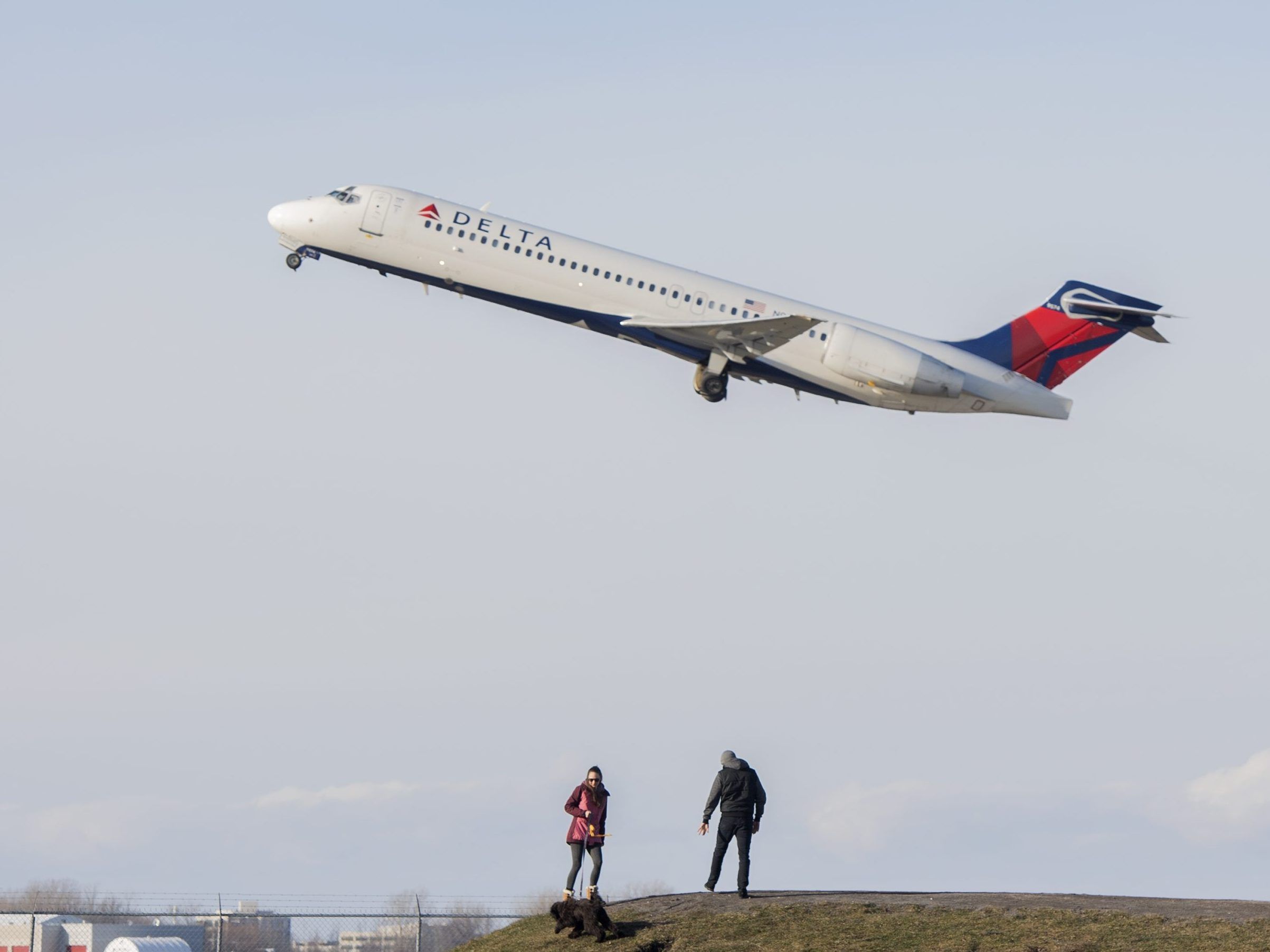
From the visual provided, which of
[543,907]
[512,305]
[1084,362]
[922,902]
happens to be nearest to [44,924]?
[543,907]

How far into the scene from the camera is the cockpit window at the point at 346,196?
157 ft

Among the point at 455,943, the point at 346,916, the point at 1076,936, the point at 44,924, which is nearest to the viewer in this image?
the point at 1076,936

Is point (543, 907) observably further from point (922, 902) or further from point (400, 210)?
point (400, 210)

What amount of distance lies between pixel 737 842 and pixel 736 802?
42.1 inches

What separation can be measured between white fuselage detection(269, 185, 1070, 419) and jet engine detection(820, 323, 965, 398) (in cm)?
21

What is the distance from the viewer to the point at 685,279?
4653cm

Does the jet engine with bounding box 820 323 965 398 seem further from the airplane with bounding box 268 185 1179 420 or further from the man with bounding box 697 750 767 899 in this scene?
the man with bounding box 697 750 767 899

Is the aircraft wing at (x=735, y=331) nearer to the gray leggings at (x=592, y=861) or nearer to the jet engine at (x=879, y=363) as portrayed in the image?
the jet engine at (x=879, y=363)

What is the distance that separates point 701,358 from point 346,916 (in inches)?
901

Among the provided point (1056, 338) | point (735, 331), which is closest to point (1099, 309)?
point (1056, 338)

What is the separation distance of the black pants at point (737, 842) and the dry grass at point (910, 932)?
70cm

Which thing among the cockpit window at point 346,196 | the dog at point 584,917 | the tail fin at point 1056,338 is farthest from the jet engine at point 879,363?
the dog at point 584,917

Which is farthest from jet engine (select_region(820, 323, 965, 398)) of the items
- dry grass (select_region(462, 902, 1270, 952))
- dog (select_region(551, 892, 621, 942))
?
dog (select_region(551, 892, 621, 942))

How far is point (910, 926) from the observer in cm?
2728
